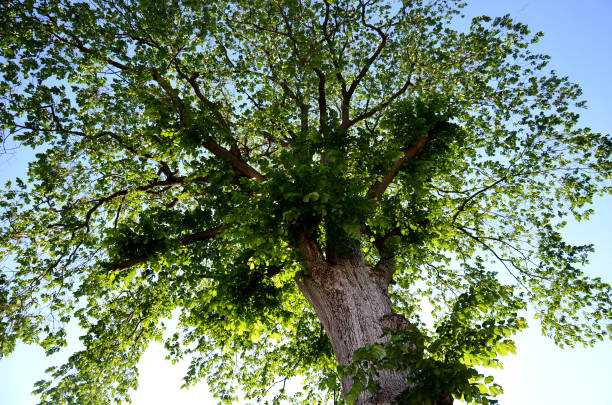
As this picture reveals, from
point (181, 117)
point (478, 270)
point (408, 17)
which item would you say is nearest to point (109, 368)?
point (181, 117)

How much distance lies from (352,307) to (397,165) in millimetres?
3465

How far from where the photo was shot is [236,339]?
394 inches

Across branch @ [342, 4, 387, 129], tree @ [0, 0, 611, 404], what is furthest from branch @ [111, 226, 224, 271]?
branch @ [342, 4, 387, 129]

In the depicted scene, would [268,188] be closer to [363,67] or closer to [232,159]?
[232,159]

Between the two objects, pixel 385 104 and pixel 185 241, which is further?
pixel 385 104

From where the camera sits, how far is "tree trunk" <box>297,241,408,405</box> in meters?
4.04

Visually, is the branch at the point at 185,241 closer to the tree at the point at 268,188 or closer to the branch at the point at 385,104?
the tree at the point at 268,188

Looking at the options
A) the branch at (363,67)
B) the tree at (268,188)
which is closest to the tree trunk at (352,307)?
the tree at (268,188)

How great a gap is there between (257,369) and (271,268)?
6060 millimetres

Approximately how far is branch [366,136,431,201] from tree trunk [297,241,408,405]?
165 centimetres

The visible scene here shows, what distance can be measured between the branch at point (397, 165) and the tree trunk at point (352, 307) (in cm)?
165

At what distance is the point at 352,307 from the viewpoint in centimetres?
516

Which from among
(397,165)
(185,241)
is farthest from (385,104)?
(185,241)

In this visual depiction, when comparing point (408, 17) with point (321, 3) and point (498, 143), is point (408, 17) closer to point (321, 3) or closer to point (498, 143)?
point (321, 3)
